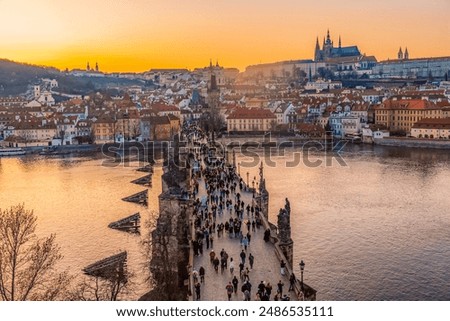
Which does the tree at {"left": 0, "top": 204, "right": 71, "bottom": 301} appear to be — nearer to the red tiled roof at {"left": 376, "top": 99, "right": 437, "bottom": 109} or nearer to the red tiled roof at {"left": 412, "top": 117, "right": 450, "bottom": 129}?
the red tiled roof at {"left": 412, "top": 117, "right": 450, "bottom": 129}

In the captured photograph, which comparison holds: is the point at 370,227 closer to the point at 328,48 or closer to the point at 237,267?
the point at 237,267

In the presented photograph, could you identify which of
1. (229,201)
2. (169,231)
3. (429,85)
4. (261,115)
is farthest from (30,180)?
(429,85)

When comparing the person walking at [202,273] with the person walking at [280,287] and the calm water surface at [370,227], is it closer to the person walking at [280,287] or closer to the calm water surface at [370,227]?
the person walking at [280,287]

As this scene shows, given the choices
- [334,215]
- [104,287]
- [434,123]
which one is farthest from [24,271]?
[434,123]

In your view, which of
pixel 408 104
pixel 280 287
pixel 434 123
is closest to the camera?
pixel 280 287

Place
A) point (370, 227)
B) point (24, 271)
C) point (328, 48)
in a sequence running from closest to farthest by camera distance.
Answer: point (24, 271)
point (370, 227)
point (328, 48)
